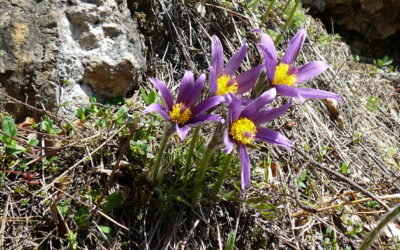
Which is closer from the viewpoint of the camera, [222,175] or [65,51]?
[222,175]

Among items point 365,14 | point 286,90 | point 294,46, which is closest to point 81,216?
point 286,90

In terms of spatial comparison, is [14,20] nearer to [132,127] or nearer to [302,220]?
[132,127]

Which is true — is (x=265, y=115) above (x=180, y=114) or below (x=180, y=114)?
above

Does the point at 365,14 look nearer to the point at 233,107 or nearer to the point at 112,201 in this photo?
the point at 233,107

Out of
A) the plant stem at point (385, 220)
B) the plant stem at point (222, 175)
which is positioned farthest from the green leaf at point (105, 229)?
the plant stem at point (385, 220)

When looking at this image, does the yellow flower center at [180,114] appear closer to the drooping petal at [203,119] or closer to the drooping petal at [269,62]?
the drooping petal at [203,119]

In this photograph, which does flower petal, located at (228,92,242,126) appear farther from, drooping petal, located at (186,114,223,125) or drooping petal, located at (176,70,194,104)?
drooping petal, located at (176,70,194,104)

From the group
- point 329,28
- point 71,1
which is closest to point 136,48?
point 71,1
